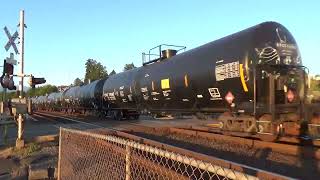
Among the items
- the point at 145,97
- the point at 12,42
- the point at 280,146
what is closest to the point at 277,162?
the point at 280,146

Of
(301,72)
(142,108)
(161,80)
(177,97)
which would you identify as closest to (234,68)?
(301,72)

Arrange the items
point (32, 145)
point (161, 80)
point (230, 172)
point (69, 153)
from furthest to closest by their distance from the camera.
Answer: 1. point (161, 80)
2. point (32, 145)
3. point (69, 153)
4. point (230, 172)

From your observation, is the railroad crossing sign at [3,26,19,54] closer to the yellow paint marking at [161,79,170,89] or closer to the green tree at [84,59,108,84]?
the yellow paint marking at [161,79,170,89]

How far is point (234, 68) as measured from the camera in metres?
14.6

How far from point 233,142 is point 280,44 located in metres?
3.77

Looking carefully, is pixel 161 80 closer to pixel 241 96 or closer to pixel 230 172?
pixel 241 96

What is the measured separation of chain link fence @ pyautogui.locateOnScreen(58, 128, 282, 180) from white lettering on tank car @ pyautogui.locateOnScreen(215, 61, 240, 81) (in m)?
7.18

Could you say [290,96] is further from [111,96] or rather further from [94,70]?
[94,70]

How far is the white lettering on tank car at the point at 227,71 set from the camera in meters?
14.5

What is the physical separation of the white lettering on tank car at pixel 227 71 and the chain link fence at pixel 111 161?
7.18 metres

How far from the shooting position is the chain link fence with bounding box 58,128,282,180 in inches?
203

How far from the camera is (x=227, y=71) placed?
14930 millimetres

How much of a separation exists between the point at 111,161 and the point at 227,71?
9061mm

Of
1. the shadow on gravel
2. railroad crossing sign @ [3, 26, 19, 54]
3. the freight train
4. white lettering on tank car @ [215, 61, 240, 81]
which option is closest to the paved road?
railroad crossing sign @ [3, 26, 19, 54]
